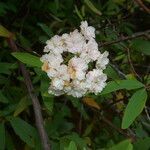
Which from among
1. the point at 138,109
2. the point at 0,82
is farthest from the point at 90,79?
the point at 0,82

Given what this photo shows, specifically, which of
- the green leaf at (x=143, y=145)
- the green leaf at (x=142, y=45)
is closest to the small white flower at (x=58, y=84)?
the green leaf at (x=143, y=145)

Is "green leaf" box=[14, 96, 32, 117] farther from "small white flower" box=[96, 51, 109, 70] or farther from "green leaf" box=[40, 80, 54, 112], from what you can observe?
"small white flower" box=[96, 51, 109, 70]

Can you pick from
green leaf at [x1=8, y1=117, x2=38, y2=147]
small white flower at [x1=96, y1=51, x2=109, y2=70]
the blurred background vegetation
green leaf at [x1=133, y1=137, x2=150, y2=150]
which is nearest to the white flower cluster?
small white flower at [x1=96, y1=51, x2=109, y2=70]

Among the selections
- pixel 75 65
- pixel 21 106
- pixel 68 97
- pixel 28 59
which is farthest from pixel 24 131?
pixel 75 65

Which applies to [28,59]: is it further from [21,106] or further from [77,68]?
[21,106]

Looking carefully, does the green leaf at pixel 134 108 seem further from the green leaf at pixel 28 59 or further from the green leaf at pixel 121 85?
the green leaf at pixel 28 59

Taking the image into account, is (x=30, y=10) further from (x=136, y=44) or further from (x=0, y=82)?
(x=136, y=44)
